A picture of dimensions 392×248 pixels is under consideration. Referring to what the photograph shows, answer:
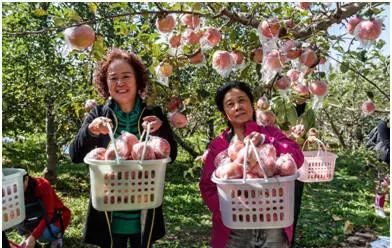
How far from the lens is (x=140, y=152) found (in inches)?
61.5

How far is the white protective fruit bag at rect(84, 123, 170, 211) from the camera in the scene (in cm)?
156

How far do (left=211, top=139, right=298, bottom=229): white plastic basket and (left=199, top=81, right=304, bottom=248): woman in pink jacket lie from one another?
180 mm

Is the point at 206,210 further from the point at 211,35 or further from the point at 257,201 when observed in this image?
the point at 257,201

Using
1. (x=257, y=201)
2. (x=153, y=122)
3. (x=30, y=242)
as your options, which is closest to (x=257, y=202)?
(x=257, y=201)

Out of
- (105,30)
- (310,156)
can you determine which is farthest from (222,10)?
(105,30)

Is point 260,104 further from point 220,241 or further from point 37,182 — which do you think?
point 37,182

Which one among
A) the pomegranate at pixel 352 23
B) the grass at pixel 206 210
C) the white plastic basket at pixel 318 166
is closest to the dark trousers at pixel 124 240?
the pomegranate at pixel 352 23

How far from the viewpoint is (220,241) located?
6.02 feet

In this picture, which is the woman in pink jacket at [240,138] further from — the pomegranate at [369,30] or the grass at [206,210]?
the grass at [206,210]

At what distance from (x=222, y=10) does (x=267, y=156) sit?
2.07 ft

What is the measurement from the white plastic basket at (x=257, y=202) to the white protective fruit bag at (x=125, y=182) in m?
0.21

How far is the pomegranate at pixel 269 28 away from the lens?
1.79 meters

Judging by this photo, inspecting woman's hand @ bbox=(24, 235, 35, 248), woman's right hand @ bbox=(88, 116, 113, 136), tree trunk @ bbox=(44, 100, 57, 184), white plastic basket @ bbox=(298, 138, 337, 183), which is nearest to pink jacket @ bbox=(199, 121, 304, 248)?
woman's right hand @ bbox=(88, 116, 113, 136)

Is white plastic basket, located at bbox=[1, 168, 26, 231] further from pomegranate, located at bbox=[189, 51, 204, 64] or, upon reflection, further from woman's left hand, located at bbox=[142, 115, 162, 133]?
pomegranate, located at bbox=[189, 51, 204, 64]
